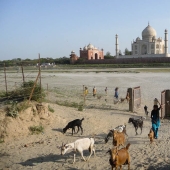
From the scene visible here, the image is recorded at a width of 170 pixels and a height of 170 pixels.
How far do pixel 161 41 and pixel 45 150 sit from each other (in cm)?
7870

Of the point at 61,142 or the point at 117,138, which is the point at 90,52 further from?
the point at 117,138

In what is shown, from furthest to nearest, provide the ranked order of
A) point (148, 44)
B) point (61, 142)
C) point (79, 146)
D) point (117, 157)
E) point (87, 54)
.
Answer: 1. point (148, 44)
2. point (87, 54)
3. point (61, 142)
4. point (79, 146)
5. point (117, 157)

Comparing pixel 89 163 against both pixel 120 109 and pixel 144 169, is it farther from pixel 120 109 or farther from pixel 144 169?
pixel 120 109

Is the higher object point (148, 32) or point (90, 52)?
point (148, 32)

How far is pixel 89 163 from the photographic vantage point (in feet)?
21.6

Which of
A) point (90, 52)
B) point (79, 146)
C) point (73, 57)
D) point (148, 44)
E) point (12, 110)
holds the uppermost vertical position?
point (148, 44)

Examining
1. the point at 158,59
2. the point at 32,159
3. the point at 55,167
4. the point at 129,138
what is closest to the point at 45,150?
the point at 32,159

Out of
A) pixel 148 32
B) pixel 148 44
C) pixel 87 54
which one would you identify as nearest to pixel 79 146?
pixel 87 54

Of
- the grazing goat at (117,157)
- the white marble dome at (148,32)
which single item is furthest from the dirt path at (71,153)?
the white marble dome at (148,32)

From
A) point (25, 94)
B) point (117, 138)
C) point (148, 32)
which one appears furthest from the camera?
point (148, 32)

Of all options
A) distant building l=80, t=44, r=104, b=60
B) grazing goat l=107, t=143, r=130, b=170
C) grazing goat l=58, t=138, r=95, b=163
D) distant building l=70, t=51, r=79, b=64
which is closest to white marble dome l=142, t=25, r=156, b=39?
distant building l=80, t=44, r=104, b=60

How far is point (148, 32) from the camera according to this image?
81.6 metres

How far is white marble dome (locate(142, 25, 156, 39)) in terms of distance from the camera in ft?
267

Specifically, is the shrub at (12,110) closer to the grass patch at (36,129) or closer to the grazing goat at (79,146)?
the grass patch at (36,129)
